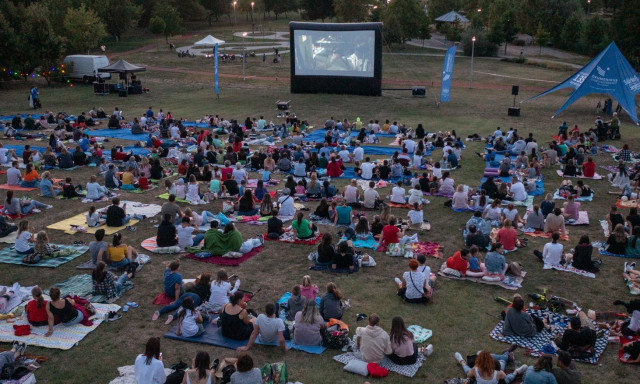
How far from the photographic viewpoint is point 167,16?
68.5 m

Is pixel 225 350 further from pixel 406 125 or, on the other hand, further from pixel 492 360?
pixel 406 125

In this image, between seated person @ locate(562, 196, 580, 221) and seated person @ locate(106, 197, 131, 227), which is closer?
seated person @ locate(106, 197, 131, 227)

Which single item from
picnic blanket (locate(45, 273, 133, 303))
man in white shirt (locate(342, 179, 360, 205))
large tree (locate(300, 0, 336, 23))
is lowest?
picnic blanket (locate(45, 273, 133, 303))

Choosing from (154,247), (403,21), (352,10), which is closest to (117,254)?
(154,247)

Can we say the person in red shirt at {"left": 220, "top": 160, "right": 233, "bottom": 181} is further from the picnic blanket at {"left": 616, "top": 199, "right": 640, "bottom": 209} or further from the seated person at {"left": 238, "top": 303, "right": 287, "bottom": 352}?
the picnic blanket at {"left": 616, "top": 199, "right": 640, "bottom": 209}

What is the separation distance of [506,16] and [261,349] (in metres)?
58.9

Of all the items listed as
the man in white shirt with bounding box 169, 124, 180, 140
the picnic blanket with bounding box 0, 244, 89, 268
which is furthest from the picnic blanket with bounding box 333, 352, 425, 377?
the man in white shirt with bounding box 169, 124, 180, 140

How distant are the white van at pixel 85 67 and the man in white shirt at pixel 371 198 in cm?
3333

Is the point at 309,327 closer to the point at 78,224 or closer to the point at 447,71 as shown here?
the point at 78,224

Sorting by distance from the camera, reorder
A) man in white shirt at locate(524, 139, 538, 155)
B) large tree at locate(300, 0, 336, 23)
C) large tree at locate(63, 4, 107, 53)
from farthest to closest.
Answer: large tree at locate(300, 0, 336, 23), large tree at locate(63, 4, 107, 53), man in white shirt at locate(524, 139, 538, 155)

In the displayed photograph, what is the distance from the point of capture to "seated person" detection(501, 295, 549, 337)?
1002 centimetres

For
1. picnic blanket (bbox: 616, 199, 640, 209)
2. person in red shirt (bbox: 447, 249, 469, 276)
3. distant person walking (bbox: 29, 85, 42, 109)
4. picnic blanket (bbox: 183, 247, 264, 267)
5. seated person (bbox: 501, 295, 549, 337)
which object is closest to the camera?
seated person (bbox: 501, 295, 549, 337)

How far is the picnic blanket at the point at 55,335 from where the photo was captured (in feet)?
32.3

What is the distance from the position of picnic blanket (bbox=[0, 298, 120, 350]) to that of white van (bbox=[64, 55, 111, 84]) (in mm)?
→ 37207
